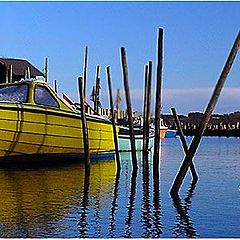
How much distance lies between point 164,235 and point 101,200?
310cm

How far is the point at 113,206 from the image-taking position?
9.46 m

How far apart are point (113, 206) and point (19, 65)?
1277 inches

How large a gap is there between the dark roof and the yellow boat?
2084 centimetres

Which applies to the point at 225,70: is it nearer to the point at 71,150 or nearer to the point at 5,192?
the point at 5,192

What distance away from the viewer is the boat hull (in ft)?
53.2

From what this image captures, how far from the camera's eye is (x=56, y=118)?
683 inches

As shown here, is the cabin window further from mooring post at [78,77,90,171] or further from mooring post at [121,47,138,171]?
mooring post at [121,47,138,171]

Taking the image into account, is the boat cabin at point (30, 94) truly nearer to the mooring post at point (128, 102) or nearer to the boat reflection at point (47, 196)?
the boat reflection at point (47, 196)

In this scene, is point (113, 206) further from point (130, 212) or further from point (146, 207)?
point (130, 212)

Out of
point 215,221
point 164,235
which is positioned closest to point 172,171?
point 215,221

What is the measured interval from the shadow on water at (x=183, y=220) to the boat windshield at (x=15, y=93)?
749 cm

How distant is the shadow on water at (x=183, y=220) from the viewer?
7387mm

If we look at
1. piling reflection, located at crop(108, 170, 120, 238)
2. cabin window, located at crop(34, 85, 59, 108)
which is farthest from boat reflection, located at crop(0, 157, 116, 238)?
cabin window, located at crop(34, 85, 59, 108)

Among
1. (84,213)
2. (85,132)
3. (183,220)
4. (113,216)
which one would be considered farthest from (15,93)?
(183,220)
